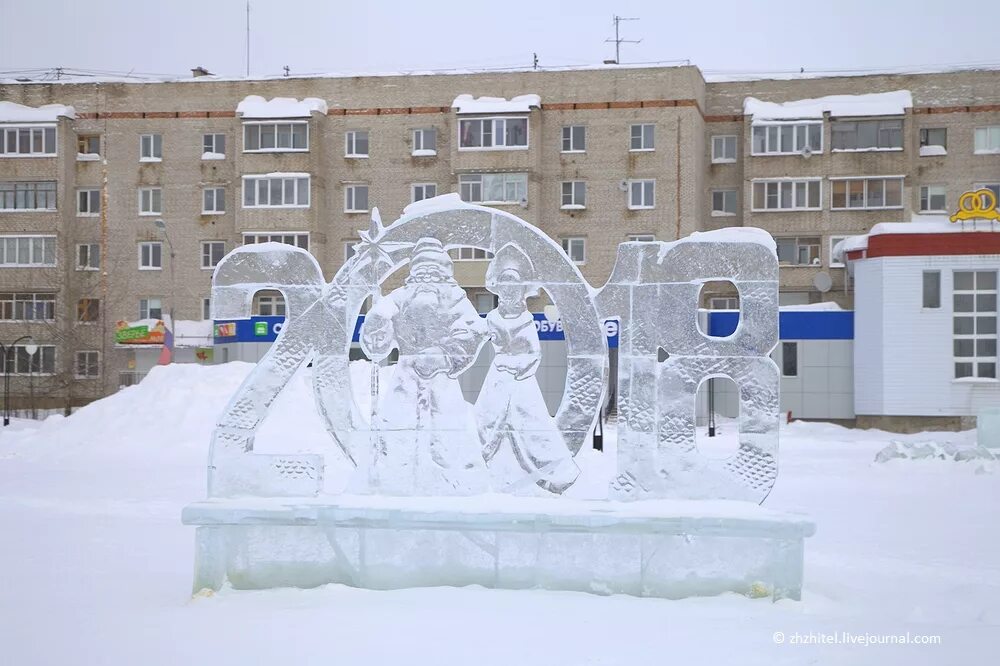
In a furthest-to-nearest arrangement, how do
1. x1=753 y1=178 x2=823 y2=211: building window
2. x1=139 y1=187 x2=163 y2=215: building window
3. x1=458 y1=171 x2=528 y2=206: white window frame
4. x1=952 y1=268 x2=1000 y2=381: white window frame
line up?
x1=139 y1=187 x2=163 y2=215: building window < x1=753 y1=178 x2=823 y2=211: building window < x1=458 y1=171 x2=528 y2=206: white window frame < x1=952 y1=268 x2=1000 y2=381: white window frame

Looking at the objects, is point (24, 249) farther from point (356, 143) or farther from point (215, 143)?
point (356, 143)

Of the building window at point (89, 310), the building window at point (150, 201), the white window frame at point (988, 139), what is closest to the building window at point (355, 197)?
the building window at point (150, 201)

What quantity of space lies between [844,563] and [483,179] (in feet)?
118

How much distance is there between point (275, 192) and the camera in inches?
1908

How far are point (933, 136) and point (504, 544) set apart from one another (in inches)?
1720

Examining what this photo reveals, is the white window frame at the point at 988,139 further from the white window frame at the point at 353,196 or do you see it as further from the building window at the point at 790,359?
the white window frame at the point at 353,196

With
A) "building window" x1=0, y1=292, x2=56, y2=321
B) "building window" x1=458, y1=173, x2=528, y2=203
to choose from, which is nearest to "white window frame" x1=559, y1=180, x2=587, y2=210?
"building window" x1=458, y1=173, x2=528, y2=203

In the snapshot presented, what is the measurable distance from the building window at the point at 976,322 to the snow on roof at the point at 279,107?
2559cm

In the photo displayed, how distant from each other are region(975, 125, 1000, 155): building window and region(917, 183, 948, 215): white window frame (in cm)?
193

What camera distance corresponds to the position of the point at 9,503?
17.8 metres

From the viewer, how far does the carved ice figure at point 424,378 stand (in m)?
10.9

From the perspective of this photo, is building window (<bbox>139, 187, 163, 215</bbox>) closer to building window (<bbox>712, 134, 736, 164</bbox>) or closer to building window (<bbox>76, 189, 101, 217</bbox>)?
building window (<bbox>76, 189, 101, 217</bbox>)

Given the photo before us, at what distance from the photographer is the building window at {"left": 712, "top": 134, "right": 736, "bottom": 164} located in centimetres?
5050

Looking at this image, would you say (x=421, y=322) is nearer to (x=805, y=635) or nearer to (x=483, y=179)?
(x=805, y=635)
